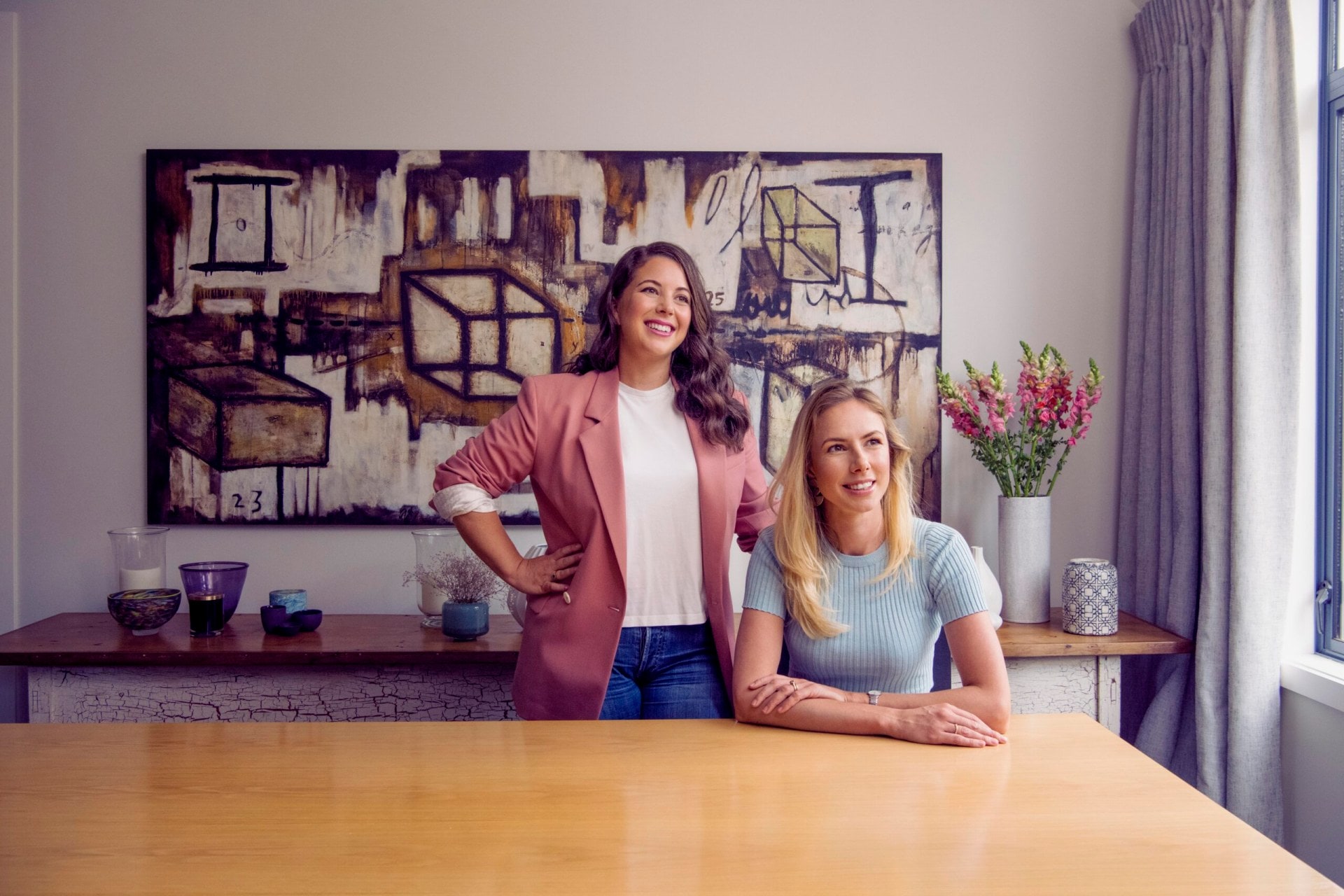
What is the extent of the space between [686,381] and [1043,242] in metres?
1.40

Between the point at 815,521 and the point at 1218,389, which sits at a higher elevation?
the point at 1218,389

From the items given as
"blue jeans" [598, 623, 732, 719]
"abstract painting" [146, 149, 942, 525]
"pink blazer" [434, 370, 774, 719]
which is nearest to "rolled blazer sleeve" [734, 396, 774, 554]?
"pink blazer" [434, 370, 774, 719]

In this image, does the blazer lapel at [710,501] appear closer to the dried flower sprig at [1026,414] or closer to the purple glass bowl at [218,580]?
the dried flower sprig at [1026,414]

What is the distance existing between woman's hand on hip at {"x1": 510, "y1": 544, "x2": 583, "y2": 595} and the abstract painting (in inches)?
33.1

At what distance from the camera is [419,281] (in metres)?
2.75

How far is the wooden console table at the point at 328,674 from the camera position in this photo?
233 centimetres

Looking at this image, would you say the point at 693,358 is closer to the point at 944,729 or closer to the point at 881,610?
the point at 881,610

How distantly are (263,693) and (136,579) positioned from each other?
53cm

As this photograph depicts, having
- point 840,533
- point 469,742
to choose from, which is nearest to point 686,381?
point 840,533

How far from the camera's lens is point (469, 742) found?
1.47 metres

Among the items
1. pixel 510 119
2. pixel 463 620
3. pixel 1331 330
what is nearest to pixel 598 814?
pixel 463 620

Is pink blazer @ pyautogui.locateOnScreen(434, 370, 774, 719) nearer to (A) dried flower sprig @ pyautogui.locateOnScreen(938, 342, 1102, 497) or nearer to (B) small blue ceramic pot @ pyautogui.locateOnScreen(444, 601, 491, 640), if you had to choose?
A: (B) small blue ceramic pot @ pyautogui.locateOnScreen(444, 601, 491, 640)

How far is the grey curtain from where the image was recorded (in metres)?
2.18

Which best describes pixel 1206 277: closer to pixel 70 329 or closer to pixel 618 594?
pixel 618 594
